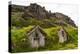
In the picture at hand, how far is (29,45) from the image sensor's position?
1899 mm

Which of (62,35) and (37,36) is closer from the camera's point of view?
(37,36)

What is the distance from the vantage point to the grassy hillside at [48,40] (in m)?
1.86

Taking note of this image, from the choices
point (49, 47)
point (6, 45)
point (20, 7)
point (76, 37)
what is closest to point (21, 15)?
point (20, 7)

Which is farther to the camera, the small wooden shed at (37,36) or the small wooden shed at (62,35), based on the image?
the small wooden shed at (62,35)

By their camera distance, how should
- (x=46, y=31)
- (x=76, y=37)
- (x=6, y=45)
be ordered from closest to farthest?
(x=6, y=45)
(x=46, y=31)
(x=76, y=37)

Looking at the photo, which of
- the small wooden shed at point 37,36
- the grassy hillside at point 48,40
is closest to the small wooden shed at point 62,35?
the grassy hillside at point 48,40

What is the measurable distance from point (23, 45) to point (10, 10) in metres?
0.41

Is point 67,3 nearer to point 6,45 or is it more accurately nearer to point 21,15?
point 21,15

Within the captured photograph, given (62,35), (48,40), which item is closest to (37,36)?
(48,40)

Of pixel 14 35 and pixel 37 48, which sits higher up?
pixel 14 35

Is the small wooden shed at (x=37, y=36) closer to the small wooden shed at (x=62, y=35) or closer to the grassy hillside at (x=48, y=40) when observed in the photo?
the grassy hillside at (x=48, y=40)

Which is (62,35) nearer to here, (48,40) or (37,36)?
(48,40)

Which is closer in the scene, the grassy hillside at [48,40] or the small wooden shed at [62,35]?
the grassy hillside at [48,40]

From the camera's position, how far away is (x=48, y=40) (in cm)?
198
